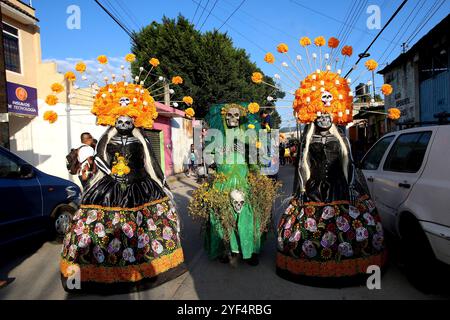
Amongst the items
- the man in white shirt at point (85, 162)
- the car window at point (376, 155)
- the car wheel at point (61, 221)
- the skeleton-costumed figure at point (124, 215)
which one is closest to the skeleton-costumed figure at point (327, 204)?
the car window at point (376, 155)

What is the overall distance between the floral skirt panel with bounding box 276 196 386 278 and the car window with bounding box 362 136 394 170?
1.42 m

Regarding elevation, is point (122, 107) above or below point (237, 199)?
above

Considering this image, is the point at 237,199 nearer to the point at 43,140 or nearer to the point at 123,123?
the point at 123,123

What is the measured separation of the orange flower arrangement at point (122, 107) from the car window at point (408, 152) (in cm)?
313

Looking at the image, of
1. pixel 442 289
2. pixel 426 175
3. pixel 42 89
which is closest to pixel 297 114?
pixel 426 175

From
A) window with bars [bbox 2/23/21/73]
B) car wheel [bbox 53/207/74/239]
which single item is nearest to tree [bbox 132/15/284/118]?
window with bars [bbox 2/23/21/73]

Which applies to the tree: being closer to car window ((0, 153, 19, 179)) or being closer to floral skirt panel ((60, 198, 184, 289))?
car window ((0, 153, 19, 179))

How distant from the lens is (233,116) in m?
4.57

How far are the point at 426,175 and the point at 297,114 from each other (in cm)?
152

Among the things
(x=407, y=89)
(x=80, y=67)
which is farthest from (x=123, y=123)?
(x=407, y=89)

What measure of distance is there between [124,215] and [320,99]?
8.48 feet

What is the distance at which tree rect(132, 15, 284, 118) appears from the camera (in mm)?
21125

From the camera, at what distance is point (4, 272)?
4812 mm

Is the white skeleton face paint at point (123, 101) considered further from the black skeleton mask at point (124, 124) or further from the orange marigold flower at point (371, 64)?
the orange marigold flower at point (371, 64)
